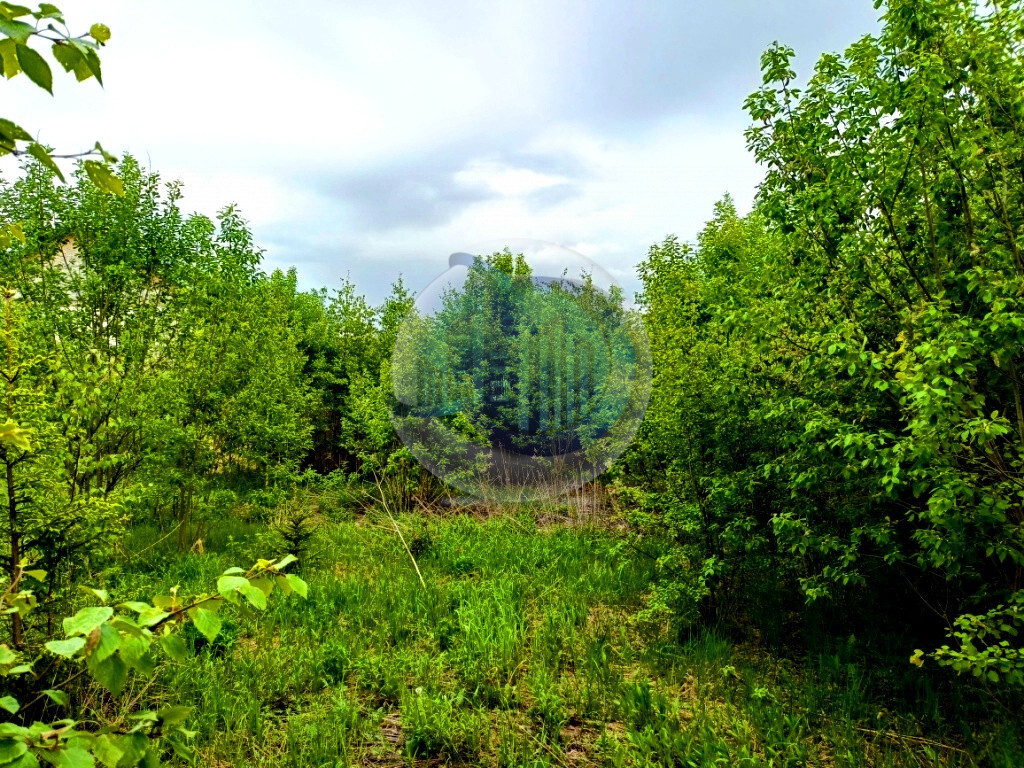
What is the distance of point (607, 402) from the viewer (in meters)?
10.8

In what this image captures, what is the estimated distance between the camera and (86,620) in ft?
3.59

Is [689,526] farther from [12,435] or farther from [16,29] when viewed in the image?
[16,29]

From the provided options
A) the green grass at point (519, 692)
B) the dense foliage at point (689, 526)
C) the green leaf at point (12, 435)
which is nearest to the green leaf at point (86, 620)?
the dense foliage at point (689, 526)

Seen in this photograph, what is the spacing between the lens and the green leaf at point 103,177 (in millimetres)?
1226

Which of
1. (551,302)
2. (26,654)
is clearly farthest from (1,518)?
(551,302)

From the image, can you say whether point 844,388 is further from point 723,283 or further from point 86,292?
point 86,292

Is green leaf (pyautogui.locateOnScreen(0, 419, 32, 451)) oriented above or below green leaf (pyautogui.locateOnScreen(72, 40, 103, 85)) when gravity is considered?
below

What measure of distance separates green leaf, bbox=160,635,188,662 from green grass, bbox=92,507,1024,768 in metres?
3.04

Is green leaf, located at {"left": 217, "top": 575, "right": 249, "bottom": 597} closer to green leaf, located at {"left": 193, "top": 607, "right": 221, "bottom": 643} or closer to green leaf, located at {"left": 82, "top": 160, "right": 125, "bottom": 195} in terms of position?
green leaf, located at {"left": 193, "top": 607, "right": 221, "bottom": 643}

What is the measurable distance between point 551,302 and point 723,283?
4.11 metres

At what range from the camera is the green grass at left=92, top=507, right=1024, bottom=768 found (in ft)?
12.8

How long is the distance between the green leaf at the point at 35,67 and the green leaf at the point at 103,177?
0.48ft

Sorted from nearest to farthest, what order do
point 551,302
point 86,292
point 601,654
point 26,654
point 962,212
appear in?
point 26,654 < point 962,212 < point 601,654 < point 86,292 < point 551,302

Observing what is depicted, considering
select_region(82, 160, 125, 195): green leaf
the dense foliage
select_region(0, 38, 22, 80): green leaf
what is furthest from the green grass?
select_region(0, 38, 22, 80): green leaf
